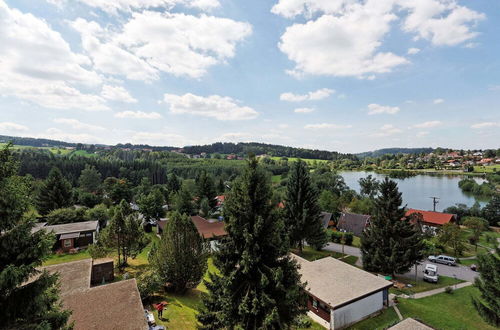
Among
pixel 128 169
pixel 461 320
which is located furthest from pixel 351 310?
pixel 128 169

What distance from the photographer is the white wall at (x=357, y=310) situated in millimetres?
15203

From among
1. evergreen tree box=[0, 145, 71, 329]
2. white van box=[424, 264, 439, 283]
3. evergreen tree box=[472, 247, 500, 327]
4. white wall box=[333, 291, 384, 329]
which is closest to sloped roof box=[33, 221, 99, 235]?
evergreen tree box=[0, 145, 71, 329]

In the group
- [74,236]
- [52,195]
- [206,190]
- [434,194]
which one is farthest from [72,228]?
[434,194]

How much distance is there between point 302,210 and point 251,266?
677 inches

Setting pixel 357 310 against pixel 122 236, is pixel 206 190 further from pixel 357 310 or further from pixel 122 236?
pixel 357 310

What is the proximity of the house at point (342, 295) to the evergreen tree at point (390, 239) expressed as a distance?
16.0ft

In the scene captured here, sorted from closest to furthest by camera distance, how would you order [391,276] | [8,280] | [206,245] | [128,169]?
[8,280], [206,245], [391,276], [128,169]

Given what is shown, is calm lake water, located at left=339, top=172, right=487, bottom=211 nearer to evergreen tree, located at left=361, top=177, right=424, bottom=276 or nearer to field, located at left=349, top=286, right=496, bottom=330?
evergreen tree, located at left=361, top=177, right=424, bottom=276

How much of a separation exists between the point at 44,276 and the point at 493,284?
686 inches

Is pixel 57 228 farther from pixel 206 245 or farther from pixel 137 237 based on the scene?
pixel 206 245

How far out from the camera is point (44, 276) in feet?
23.0

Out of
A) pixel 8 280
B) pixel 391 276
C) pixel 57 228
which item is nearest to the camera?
pixel 8 280

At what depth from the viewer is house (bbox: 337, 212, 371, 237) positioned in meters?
42.2

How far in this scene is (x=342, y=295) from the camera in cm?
1599
